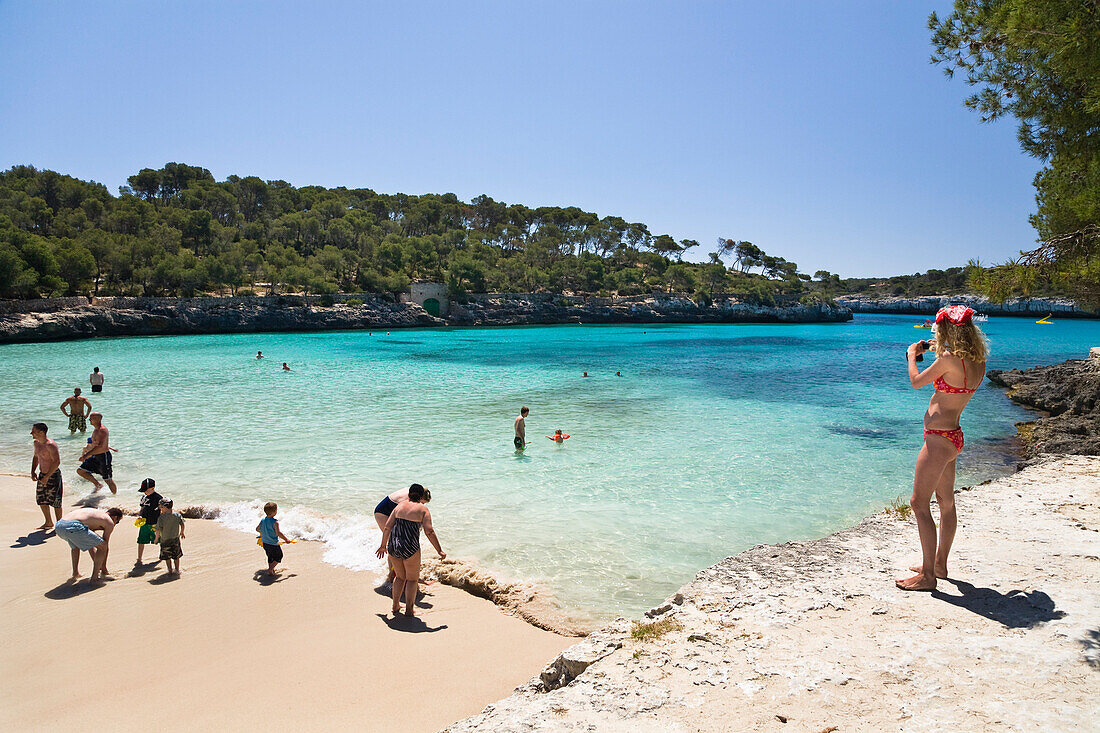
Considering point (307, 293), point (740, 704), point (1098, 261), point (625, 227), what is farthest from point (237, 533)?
point (625, 227)

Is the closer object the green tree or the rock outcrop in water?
the green tree

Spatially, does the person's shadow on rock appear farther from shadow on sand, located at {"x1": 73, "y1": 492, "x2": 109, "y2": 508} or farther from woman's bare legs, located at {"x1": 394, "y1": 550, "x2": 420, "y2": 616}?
shadow on sand, located at {"x1": 73, "y1": 492, "x2": 109, "y2": 508}

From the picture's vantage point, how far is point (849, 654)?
141 inches

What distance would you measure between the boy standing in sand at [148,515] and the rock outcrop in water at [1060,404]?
48.8ft

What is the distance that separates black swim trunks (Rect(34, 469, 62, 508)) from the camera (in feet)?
26.0

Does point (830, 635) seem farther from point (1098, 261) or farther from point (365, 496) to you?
point (365, 496)

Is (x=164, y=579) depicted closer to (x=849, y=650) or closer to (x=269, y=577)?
(x=269, y=577)

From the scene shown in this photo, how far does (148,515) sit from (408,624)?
4031mm

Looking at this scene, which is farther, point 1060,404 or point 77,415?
point 1060,404

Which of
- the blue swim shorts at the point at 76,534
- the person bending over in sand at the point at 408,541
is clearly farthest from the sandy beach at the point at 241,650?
the blue swim shorts at the point at 76,534

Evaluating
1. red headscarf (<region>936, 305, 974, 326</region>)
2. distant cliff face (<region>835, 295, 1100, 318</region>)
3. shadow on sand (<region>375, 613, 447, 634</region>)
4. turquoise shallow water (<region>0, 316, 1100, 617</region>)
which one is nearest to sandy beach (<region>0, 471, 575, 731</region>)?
shadow on sand (<region>375, 613, 447, 634</region>)

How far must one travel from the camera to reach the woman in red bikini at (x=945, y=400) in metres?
4.02

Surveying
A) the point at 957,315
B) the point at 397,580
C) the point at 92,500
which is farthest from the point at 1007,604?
the point at 92,500

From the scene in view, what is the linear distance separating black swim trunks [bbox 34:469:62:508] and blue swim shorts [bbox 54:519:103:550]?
224cm
